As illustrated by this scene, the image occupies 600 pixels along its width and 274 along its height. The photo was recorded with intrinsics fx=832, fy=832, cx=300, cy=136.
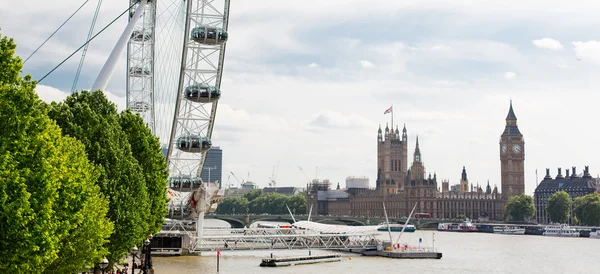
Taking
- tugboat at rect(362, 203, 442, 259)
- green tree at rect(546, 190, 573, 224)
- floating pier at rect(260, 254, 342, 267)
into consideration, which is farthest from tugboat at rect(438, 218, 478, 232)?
floating pier at rect(260, 254, 342, 267)

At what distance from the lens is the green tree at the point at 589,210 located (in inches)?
5881

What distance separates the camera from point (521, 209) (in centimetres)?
17875

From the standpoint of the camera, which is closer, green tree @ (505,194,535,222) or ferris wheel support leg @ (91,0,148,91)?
ferris wheel support leg @ (91,0,148,91)

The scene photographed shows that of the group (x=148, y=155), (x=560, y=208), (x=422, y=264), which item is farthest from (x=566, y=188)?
(x=148, y=155)

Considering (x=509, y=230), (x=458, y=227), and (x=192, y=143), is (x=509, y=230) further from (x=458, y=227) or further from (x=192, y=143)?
(x=192, y=143)

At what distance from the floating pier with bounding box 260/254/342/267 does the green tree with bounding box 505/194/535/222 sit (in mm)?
110932

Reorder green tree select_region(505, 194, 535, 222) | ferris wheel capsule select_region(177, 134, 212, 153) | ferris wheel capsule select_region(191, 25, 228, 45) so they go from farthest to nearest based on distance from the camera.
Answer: green tree select_region(505, 194, 535, 222)
ferris wheel capsule select_region(177, 134, 212, 153)
ferris wheel capsule select_region(191, 25, 228, 45)

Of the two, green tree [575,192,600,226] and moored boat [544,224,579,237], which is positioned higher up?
green tree [575,192,600,226]

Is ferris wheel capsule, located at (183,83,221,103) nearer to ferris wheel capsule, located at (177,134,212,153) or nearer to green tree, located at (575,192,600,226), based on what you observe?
ferris wheel capsule, located at (177,134,212,153)

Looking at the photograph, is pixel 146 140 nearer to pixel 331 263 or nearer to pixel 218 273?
pixel 218 273

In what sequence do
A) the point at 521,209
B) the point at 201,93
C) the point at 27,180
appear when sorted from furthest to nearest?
the point at 521,209
the point at 201,93
the point at 27,180

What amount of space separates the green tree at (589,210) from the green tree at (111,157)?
429ft

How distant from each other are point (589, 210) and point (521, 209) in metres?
28.2

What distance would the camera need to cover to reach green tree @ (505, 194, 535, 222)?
178 m
